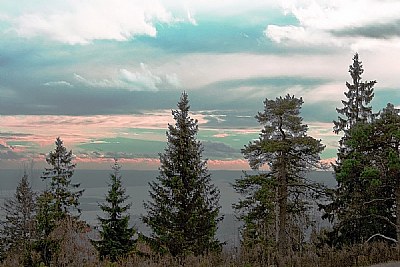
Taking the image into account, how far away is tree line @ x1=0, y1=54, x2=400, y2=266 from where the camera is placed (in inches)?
751

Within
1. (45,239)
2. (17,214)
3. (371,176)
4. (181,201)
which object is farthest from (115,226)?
(17,214)

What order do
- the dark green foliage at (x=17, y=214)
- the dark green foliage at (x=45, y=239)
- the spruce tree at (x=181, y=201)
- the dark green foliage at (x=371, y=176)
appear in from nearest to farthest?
the dark green foliage at (x=45, y=239), the dark green foliage at (x=371, y=176), the spruce tree at (x=181, y=201), the dark green foliage at (x=17, y=214)

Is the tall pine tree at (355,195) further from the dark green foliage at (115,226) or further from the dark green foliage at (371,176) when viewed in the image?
the dark green foliage at (115,226)

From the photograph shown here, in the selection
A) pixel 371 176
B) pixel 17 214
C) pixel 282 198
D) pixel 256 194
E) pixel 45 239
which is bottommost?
pixel 17 214

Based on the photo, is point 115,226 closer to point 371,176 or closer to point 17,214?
point 371,176

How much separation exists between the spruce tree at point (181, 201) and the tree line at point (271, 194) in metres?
0.05

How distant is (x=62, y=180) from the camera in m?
42.8

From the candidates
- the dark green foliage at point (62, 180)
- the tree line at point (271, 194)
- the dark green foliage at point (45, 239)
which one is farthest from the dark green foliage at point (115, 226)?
the dark green foliage at point (62, 180)

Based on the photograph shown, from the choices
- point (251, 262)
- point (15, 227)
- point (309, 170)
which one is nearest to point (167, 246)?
point (309, 170)

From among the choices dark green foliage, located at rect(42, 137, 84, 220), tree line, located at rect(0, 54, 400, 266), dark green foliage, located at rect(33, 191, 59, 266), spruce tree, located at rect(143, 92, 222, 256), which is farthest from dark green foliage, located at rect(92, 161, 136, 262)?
dark green foliage, located at rect(42, 137, 84, 220)

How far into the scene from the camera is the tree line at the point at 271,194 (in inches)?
751

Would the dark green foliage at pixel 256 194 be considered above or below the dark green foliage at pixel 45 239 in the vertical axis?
above

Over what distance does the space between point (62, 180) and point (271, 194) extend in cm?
2319

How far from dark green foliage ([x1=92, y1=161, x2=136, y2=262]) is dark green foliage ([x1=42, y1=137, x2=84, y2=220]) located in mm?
19686
